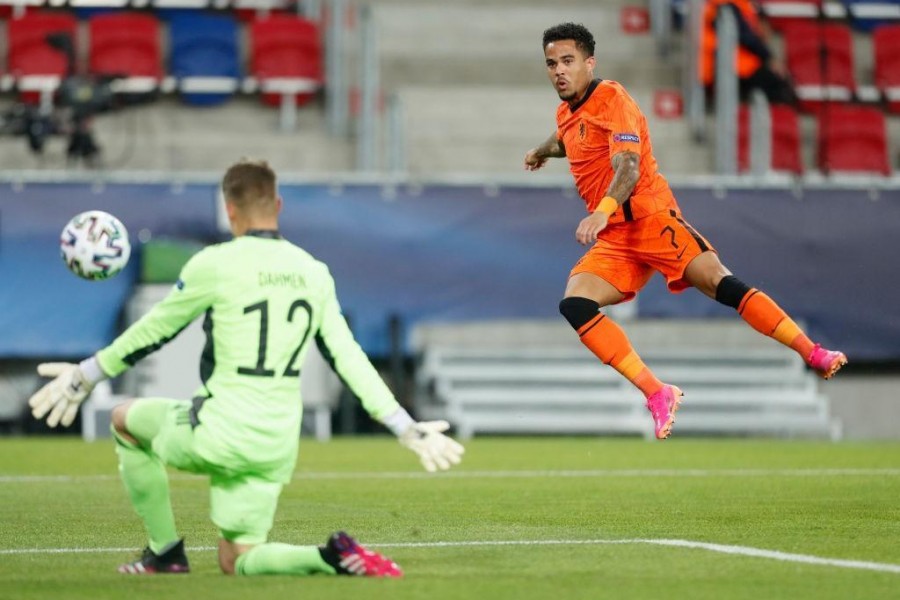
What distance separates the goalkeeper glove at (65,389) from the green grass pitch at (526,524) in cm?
56

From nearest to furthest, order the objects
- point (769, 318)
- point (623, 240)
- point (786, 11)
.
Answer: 1. point (769, 318)
2. point (623, 240)
3. point (786, 11)

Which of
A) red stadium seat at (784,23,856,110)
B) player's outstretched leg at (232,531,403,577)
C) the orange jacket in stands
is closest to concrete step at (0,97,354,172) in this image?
the orange jacket in stands

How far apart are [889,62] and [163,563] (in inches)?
692

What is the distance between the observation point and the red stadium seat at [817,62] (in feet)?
70.5

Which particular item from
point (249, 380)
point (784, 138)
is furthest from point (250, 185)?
point (784, 138)

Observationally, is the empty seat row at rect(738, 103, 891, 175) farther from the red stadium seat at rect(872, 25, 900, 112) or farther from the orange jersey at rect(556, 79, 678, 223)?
the orange jersey at rect(556, 79, 678, 223)

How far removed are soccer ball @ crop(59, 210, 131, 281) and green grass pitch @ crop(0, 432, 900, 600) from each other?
1120mm

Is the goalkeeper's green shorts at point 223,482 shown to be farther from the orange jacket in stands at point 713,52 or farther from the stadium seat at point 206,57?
the stadium seat at point 206,57

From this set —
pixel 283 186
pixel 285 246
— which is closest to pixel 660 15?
pixel 283 186

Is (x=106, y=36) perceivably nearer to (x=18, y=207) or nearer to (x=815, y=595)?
(x=18, y=207)

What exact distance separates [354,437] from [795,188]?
15.9 feet

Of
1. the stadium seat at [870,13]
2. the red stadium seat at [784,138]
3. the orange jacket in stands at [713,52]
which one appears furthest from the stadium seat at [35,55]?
the stadium seat at [870,13]

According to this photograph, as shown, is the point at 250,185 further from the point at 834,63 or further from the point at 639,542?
the point at 834,63

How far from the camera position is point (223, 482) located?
5758mm
